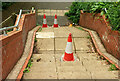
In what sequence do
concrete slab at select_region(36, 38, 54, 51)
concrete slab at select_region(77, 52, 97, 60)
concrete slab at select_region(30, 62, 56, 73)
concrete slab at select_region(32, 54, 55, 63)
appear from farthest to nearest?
concrete slab at select_region(36, 38, 54, 51), concrete slab at select_region(77, 52, 97, 60), concrete slab at select_region(32, 54, 55, 63), concrete slab at select_region(30, 62, 56, 73)

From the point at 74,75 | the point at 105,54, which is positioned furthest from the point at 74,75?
the point at 105,54

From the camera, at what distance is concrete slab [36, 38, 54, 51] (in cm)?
512

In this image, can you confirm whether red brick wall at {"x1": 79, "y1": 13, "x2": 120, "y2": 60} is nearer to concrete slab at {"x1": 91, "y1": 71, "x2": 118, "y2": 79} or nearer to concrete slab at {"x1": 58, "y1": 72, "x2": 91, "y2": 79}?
concrete slab at {"x1": 91, "y1": 71, "x2": 118, "y2": 79}

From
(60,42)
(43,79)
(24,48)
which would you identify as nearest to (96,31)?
(60,42)

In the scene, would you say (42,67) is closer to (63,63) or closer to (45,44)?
(63,63)

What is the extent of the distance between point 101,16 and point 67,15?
244 inches

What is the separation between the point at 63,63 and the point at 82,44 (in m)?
Result: 1.69

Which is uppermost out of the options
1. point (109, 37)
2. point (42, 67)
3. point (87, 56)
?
point (109, 37)

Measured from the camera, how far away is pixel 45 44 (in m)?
5.34

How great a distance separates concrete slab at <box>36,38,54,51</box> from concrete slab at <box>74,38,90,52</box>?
A: 977 millimetres

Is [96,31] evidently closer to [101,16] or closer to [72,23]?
[101,16]


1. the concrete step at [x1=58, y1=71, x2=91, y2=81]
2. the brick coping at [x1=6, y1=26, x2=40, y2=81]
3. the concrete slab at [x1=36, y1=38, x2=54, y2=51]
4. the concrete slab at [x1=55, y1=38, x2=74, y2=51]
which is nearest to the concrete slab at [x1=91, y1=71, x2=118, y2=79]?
the concrete step at [x1=58, y1=71, x2=91, y2=81]

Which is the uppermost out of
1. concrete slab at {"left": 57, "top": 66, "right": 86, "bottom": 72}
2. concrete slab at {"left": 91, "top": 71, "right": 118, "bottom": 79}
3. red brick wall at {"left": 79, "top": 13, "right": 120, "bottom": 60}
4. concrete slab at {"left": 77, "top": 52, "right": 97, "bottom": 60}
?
red brick wall at {"left": 79, "top": 13, "right": 120, "bottom": 60}

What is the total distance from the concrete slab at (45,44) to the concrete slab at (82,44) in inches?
38.5
